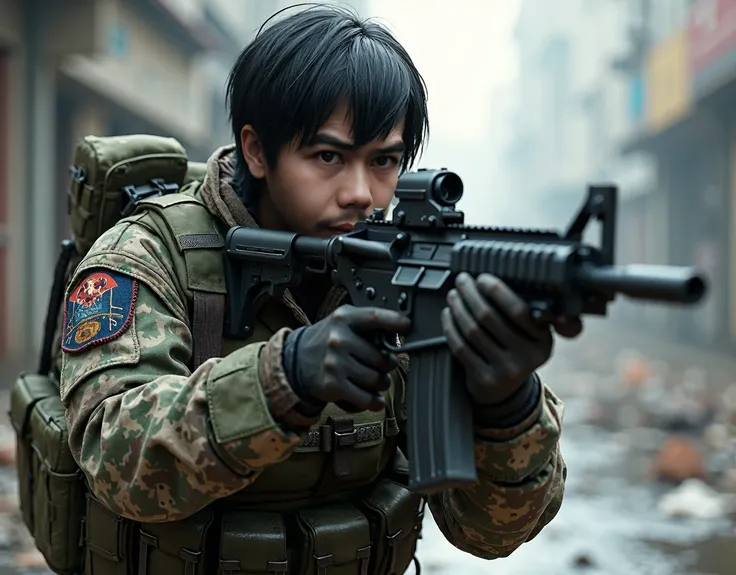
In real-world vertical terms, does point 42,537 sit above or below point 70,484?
below

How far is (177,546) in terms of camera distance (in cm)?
191

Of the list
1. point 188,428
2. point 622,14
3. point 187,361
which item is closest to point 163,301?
point 187,361

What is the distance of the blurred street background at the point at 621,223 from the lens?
4.63 meters

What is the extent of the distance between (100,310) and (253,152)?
519 millimetres

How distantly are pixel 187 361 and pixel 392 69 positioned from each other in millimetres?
753

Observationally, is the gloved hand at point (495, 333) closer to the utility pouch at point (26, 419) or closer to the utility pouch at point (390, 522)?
the utility pouch at point (390, 522)

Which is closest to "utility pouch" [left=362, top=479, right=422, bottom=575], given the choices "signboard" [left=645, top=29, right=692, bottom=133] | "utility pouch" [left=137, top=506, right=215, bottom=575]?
"utility pouch" [left=137, top=506, right=215, bottom=575]

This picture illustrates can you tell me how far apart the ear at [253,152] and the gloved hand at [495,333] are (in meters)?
0.75

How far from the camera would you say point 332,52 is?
2.02m

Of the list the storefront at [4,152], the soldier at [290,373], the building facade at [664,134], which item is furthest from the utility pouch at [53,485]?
the building facade at [664,134]

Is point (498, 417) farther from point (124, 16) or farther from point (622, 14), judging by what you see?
point (622, 14)

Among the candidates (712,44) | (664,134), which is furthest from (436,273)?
(664,134)

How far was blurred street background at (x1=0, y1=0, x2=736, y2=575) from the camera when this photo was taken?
463cm

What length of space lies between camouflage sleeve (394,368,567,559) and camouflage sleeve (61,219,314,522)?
0.40 meters
